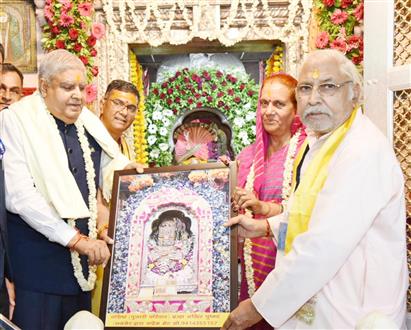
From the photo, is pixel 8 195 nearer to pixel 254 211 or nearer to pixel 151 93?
pixel 254 211

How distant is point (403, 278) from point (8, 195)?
1.80 m

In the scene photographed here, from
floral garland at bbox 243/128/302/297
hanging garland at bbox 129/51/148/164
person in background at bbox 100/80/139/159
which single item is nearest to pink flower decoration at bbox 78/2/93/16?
hanging garland at bbox 129/51/148/164

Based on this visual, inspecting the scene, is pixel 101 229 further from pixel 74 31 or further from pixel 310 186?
pixel 74 31

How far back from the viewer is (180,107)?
7254 millimetres

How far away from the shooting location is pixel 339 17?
5.54 m

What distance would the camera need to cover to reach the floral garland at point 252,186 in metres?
3.18

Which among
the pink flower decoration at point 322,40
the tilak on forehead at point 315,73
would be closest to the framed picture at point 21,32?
the pink flower decoration at point 322,40

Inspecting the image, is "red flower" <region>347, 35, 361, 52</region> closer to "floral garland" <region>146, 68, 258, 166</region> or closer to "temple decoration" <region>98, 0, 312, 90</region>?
"temple decoration" <region>98, 0, 312, 90</region>

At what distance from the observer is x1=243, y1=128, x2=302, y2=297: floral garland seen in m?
3.18

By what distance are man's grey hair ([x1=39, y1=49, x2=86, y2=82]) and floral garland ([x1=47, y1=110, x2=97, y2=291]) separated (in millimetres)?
195

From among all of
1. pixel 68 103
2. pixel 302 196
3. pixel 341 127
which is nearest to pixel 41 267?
pixel 68 103

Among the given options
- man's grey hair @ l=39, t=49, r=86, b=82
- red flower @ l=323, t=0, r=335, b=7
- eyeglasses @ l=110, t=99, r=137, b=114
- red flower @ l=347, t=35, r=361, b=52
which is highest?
red flower @ l=323, t=0, r=335, b=7

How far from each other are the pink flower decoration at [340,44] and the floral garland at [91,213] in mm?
3115

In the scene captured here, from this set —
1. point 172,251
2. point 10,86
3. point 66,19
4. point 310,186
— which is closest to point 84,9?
point 66,19
